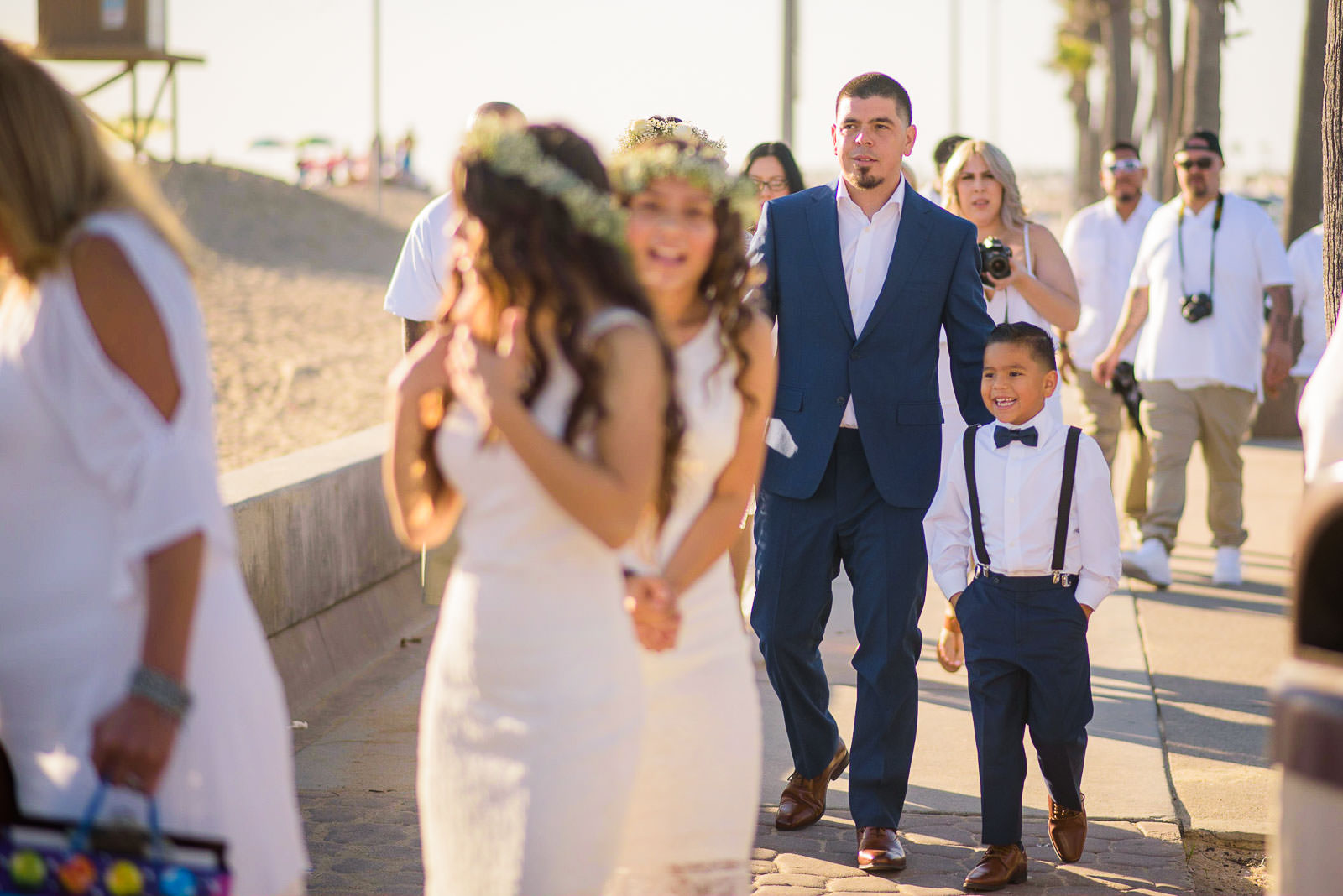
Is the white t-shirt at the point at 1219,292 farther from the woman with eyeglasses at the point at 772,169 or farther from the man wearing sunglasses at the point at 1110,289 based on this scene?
the woman with eyeglasses at the point at 772,169

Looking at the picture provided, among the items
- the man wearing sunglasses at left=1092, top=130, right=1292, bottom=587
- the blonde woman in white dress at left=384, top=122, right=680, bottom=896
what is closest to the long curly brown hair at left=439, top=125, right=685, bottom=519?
the blonde woman in white dress at left=384, top=122, right=680, bottom=896

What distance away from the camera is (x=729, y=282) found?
133 inches

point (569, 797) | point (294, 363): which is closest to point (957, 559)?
point (569, 797)

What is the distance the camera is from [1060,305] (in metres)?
6.29

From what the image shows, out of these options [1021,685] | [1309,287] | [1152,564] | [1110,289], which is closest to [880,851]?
[1021,685]

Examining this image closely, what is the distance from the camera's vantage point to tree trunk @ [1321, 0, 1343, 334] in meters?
5.57

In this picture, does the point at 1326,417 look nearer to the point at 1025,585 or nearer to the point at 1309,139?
the point at 1025,585

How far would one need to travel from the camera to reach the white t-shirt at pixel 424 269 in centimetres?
608

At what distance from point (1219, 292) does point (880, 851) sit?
559cm

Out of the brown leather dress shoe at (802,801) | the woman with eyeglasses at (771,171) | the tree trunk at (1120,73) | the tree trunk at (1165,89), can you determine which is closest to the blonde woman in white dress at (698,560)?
the brown leather dress shoe at (802,801)

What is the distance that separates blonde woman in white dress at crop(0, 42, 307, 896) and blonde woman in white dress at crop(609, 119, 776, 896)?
0.85 meters

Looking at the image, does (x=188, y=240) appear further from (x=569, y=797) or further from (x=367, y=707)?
(x=367, y=707)

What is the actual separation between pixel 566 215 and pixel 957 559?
2422 mm

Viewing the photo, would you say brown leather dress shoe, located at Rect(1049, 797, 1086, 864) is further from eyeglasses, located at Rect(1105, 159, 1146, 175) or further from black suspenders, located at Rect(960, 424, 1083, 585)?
eyeglasses, located at Rect(1105, 159, 1146, 175)
